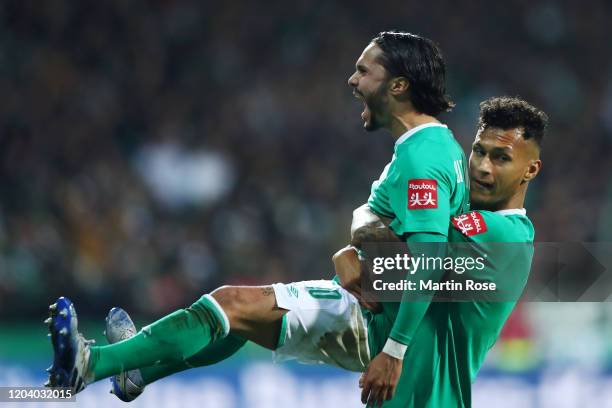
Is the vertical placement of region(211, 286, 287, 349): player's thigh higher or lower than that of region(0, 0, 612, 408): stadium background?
lower

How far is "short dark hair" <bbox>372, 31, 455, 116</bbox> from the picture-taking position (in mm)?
3932

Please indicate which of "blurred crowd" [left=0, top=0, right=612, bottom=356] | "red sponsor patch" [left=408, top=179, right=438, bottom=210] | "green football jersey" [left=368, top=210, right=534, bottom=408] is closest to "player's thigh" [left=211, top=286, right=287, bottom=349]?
"green football jersey" [left=368, top=210, right=534, bottom=408]

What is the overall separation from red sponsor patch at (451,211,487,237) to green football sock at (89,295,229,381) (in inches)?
36.5

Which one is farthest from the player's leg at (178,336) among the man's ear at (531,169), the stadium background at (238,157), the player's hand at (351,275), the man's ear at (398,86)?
the stadium background at (238,157)

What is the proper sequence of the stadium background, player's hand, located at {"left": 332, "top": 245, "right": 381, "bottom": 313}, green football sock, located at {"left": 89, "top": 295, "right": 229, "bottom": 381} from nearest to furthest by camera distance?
green football sock, located at {"left": 89, "top": 295, "right": 229, "bottom": 381}
player's hand, located at {"left": 332, "top": 245, "right": 381, "bottom": 313}
the stadium background

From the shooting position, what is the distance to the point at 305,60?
412 inches

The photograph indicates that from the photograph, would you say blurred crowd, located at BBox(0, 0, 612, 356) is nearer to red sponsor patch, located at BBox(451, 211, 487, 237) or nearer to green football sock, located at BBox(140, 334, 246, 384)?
green football sock, located at BBox(140, 334, 246, 384)

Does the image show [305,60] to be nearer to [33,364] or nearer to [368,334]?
[33,364]

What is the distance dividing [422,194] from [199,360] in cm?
114

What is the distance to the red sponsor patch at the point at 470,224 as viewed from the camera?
3885mm

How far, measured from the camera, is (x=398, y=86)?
3.94 metres

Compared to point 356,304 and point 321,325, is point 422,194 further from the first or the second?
point 321,325

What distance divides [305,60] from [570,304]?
14.0ft

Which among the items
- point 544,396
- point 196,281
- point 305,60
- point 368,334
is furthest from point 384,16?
point 368,334
